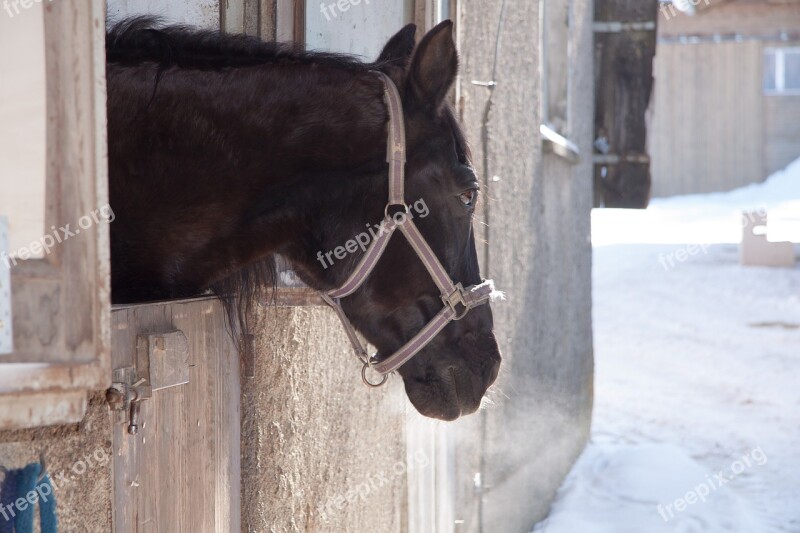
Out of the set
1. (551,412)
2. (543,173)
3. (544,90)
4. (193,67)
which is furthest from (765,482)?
(193,67)

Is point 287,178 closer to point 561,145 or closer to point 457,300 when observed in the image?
point 457,300

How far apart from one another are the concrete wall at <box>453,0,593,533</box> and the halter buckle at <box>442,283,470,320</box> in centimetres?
160

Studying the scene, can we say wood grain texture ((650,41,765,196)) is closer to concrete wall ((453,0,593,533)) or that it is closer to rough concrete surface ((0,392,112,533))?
concrete wall ((453,0,593,533))

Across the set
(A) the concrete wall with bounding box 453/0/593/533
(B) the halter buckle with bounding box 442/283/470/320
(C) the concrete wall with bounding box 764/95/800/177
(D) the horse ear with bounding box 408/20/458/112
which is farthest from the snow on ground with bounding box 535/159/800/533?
(C) the concrete wall with bounding box 764/95/800/177

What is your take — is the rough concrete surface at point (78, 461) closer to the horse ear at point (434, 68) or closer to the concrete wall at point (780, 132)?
the horse ear at point (434, 68)

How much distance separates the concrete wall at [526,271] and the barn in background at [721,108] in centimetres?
1477

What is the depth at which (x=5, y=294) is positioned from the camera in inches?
42.9

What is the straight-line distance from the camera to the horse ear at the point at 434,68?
2.08 metres

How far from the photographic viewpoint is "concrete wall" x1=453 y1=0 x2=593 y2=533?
4.62 meters

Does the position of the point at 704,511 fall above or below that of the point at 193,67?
below

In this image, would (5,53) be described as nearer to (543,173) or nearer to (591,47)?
(543,173)

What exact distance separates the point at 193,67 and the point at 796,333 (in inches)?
400

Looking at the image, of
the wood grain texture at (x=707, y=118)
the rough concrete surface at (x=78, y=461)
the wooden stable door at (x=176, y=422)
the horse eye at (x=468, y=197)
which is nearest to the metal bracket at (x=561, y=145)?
the horse eye at (x=468, y=197)

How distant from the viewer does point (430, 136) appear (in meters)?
2.20
